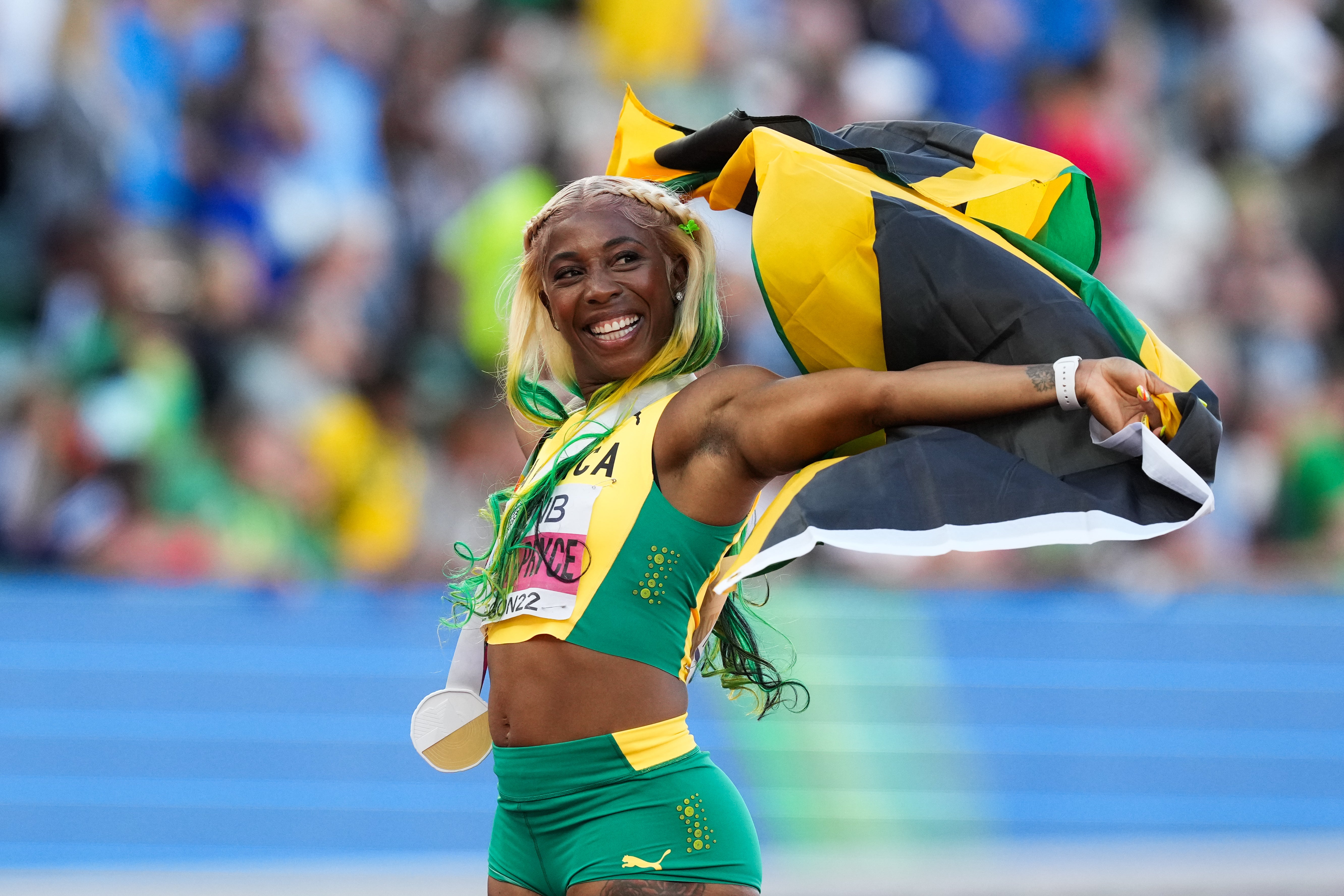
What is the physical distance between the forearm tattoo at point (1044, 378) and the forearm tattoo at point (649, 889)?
970 millimetres

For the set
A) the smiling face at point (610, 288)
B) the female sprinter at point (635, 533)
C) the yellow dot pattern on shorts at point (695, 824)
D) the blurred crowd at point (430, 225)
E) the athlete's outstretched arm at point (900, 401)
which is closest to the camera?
the athlete's outstretched arm at point (900, 401)

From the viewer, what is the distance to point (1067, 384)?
227 cm

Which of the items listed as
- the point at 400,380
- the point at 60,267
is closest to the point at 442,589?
the point at 400,380

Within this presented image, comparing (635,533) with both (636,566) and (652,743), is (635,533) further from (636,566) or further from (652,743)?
(652,743)

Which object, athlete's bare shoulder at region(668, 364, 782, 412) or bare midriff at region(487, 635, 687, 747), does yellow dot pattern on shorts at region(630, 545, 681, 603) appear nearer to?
bare midriff at region(487, 635, 687, 747)

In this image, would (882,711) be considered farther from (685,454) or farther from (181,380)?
(685,454)

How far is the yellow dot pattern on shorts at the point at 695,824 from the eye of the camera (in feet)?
8.34

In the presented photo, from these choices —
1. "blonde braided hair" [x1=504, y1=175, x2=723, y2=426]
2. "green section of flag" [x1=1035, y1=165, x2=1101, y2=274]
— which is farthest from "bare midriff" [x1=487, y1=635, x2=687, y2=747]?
"green section of flag" [x1=1035, y1=165, x2=1101, y2=274]

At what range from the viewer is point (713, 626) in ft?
9.46

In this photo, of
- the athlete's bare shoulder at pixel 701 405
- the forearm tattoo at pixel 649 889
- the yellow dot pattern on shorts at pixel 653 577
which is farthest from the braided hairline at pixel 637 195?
the forearm tattoo at pixel 649 889

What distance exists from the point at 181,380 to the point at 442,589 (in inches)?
58.2

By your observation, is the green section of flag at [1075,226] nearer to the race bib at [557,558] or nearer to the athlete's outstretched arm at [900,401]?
the athlete's outstretched arm at [900,401]

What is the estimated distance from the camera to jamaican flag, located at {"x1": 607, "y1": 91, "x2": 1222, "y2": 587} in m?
2.29

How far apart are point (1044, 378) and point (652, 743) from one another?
878mm
